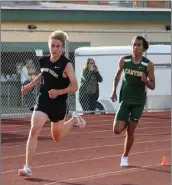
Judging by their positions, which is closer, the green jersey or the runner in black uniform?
the runner in black uniform

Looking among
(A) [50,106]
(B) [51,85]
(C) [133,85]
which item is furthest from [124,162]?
(B) [51,85]

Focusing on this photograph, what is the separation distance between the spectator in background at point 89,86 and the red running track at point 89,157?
253 centimetres

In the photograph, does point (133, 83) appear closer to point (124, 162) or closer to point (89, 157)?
point (124, 162)

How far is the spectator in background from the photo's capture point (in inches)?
778

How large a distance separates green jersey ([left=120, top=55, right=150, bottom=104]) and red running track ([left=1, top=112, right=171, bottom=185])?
3.40 feet

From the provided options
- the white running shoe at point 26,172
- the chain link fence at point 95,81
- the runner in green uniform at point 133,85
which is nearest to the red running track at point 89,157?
the white running shoe at point 26,172

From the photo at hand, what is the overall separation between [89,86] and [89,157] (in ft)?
29.3

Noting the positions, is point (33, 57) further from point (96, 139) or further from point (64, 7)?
point (96, 139)

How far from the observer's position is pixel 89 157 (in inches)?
447

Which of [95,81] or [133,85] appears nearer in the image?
[133,85]

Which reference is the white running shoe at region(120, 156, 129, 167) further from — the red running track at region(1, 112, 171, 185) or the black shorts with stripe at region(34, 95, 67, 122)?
the black shorts with stripe at region(34, 95, 67, 122)

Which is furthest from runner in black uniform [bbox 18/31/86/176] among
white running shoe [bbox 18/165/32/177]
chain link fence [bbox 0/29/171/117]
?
chain link fence [bbox 0/29/171/117]

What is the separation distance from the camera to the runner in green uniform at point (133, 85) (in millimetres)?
9984

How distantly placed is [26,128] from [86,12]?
49.4 ft
